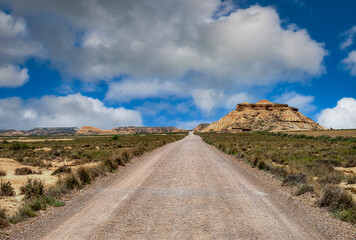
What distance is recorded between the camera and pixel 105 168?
13117 mm

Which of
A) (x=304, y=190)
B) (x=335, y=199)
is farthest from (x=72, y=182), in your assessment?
(x=335, y=199)

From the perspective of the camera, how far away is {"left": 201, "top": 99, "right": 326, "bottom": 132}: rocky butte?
137250mm

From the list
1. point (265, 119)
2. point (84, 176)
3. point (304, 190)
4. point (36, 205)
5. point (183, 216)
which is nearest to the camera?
point (183, 216)

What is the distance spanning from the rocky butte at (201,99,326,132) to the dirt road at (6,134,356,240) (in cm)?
12692

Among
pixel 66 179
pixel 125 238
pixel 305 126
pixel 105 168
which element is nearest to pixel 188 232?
pixel 125 238

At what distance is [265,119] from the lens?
149m

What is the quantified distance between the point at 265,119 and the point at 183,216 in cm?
15503

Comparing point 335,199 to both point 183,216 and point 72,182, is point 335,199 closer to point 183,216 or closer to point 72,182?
point 183,216

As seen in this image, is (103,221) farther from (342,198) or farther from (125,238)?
(342,198)

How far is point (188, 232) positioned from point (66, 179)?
6.81m

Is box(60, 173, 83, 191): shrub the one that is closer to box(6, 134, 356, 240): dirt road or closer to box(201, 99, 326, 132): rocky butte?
box(6, 134, 356, 240): dirt road

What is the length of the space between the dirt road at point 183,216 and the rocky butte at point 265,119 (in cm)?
12692

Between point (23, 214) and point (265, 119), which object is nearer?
point (23, 214)

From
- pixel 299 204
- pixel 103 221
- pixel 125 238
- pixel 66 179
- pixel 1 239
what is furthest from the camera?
pixel 66 179
